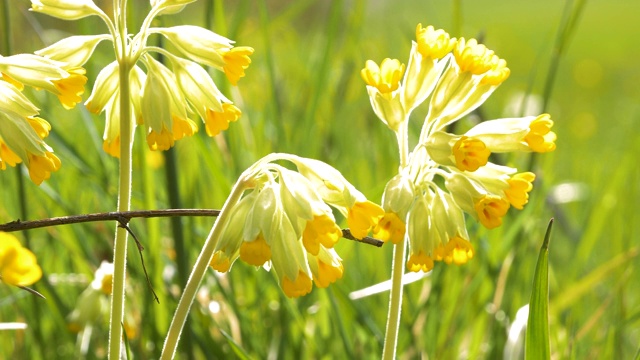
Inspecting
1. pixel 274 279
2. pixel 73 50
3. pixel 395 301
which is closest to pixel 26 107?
pixel 73 50

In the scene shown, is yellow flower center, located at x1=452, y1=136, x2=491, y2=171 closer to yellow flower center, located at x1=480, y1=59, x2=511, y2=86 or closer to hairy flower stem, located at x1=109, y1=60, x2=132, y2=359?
yellow flower center, located at x1=480, y1=59, x2=511, y2=86

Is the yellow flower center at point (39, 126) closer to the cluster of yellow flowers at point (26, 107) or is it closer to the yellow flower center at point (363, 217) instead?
the cluster of yellow flowers at point (26, 107)

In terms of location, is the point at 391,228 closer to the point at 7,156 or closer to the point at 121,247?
the point at 121,247

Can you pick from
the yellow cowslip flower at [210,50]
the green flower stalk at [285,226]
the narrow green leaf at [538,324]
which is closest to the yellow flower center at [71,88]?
the yellow cowslip flower at [210,50]

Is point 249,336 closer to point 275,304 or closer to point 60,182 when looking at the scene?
point 275,304

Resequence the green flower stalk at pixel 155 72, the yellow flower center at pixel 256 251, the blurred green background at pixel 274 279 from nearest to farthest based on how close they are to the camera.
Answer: the yellow flower center at pixel 256 251 < the green flower stalk at pixel 155 72 < the blurred green background at pixel 274 279

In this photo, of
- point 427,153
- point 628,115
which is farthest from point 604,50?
point 427,153

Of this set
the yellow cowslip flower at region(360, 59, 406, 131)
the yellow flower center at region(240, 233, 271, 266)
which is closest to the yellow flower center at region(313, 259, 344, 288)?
the yellow flower center at region(240, 233, 271, 266)
